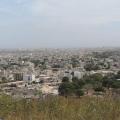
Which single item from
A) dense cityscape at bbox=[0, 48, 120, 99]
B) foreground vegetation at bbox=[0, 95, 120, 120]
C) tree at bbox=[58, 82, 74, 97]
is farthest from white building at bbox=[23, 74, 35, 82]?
foreground vegetation at bbox=[0, 95, 120, 120]

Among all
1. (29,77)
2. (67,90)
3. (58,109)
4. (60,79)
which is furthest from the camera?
(29,77)

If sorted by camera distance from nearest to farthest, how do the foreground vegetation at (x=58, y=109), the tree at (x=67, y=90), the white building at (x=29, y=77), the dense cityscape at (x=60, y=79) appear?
the foreground vegetation at (x=58, y=109) → the dense cityscape at (x=60, y=79) → the tree at (x=67, y=90) → the white building at (x=29, y=77)

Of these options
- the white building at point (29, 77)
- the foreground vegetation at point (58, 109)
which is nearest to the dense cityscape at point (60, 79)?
the white building at point (29, 77)

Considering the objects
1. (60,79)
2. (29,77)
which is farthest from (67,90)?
(29,77)

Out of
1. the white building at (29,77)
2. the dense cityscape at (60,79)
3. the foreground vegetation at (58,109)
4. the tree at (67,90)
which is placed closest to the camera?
the foreground vegetation at (58,109)

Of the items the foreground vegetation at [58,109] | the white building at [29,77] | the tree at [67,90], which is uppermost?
the foreground vegetation at [58,109]

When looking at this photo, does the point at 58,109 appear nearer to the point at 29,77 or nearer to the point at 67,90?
the point at 67,90

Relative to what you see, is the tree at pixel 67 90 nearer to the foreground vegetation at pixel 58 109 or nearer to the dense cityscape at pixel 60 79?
the dense cityscape at pixel 60 79

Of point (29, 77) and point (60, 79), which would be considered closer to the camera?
point (60, 79)

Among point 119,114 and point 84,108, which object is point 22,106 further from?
point 119,114

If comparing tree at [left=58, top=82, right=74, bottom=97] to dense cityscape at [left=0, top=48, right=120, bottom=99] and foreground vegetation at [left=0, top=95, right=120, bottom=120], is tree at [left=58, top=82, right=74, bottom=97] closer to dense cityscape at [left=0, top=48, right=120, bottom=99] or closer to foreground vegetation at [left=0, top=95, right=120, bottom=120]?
dense cityscape at [left=0, top=48, right=120, bottom=99]
